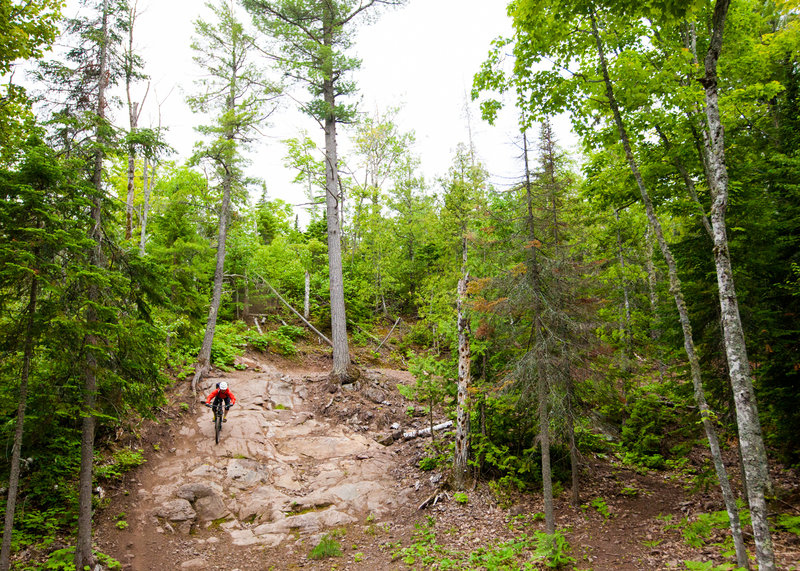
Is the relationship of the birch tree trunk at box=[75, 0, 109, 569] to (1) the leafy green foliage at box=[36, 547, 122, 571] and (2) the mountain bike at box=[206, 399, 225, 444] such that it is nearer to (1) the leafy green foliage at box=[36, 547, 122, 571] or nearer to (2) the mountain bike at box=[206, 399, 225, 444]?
(1) the leafy green foliage at box=[36, 547, 122, 571]

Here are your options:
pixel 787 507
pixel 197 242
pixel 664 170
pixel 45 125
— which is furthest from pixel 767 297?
pixel 197 242

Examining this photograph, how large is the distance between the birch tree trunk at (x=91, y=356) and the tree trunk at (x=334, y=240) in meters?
8.30

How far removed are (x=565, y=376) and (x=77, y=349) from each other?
32.5ft

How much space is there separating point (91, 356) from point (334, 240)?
32.9 ft

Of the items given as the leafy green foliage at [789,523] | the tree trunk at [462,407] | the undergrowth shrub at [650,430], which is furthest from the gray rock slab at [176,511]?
the undergrowth shrub at [650,430]

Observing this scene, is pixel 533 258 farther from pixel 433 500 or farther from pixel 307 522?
pixel 307 522

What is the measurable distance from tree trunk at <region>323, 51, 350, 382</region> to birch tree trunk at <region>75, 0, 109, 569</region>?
8.30 meters

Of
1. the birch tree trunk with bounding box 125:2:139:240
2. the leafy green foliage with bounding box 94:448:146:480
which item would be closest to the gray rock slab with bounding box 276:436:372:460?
the leafy green foliage with bounding box 94:448:146:480

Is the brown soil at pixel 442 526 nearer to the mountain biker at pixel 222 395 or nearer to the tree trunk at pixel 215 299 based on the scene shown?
the mountain biker at pixel 222 395

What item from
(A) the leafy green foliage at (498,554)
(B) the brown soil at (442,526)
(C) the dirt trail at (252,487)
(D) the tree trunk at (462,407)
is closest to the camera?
(A) the leafy green foliage at (498,554)

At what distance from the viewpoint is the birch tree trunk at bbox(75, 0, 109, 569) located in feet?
22.7

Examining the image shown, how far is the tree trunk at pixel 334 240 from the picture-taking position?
51.5 ft

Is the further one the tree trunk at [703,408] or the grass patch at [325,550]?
the grass patch at [325,550]

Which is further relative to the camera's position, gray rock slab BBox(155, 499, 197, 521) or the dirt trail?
gray rock slab BBox(155, 499, 197, 521)
